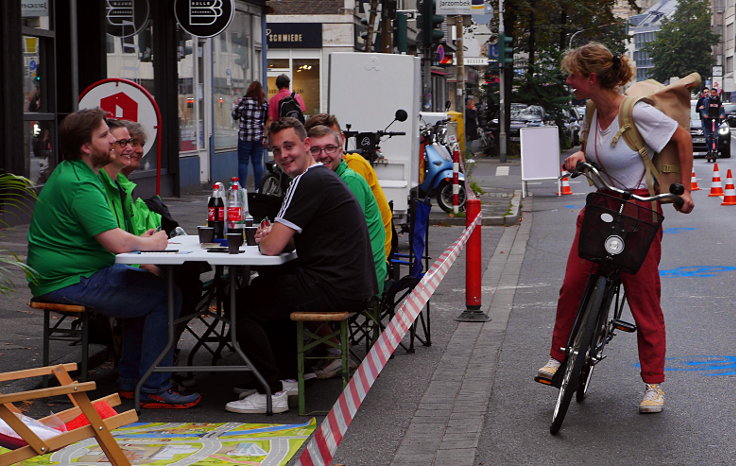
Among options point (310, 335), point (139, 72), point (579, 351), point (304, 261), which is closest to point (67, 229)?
point (304, 261)

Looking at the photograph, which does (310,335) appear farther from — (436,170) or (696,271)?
(436,170)

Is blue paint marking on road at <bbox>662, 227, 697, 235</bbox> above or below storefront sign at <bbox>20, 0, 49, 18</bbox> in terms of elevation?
below

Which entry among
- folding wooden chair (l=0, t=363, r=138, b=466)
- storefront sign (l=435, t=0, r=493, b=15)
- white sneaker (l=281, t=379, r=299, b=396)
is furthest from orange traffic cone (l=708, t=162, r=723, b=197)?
folding wooden chair (l=0, t=363, r=138, b=466)

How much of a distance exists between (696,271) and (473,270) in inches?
154

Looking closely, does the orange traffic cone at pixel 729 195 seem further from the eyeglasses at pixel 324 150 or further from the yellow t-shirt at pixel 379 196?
the eyeglasses at pixel 324 150

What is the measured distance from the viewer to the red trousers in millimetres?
6188

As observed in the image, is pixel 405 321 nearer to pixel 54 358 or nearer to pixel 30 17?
pixel 54 358

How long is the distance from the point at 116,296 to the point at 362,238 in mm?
1282

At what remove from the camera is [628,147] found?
6168 mm

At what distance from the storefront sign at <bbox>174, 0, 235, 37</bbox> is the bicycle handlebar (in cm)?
896

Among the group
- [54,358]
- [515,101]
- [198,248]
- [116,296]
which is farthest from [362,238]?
[515,101]

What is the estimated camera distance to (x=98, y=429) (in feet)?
13.9

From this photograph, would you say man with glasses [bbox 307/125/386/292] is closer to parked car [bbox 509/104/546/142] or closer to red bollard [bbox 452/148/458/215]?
red bollard [bbox 452/148/458/215]

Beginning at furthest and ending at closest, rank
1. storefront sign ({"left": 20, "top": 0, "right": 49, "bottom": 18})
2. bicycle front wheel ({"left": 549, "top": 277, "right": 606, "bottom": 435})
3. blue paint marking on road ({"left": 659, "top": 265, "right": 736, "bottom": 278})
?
storefront sign ({"left": 20, "top": 0, "right": 49, "bottom": 18}), blue paint marking on road ({"left": 659, "top": 265, "right": 736, "bottom": 278}), bicycle front wheel ({"left": 549, "top": 277, "right": 606, "bottom": 435})
